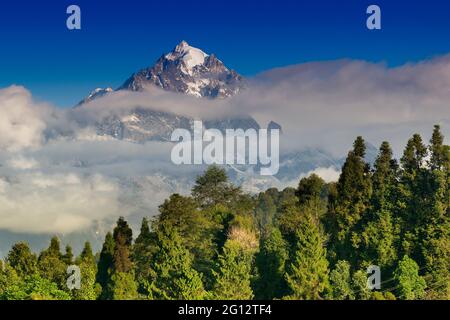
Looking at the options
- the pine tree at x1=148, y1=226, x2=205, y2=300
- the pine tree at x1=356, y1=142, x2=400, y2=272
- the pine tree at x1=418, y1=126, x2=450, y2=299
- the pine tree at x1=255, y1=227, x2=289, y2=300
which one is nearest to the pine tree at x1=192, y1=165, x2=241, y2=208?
the pine tree at x1=255, y1=227, x2=289, y2=300

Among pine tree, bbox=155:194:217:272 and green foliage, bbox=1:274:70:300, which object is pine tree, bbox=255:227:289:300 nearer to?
pine tree, bbox=155:194:217:272

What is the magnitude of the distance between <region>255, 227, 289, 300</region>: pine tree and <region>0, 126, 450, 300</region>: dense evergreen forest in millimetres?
156

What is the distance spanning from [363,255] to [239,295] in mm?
20031

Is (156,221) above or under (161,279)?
above

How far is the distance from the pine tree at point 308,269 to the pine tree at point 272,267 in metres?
3.74

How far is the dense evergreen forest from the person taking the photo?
8050 centimetres

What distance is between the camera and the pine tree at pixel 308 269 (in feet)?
262

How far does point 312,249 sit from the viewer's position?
81.2m

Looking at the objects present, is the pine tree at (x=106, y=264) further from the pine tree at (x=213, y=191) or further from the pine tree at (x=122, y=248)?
the pine tree at (x=213, y=191)

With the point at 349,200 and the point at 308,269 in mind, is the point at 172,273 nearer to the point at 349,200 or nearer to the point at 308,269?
the point at 308,269
